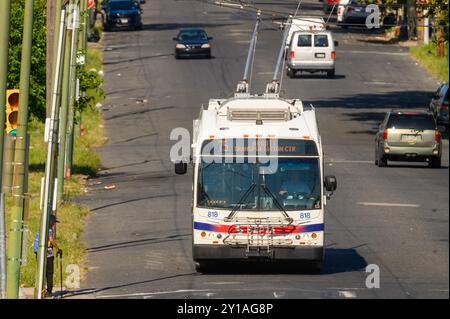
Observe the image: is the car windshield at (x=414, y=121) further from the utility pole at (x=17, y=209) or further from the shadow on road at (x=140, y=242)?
the utility pole at (x=17, y=209)

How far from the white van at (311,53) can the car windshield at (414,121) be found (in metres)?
20.2

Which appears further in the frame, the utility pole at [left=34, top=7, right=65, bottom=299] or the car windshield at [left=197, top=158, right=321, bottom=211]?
the car windshield at [left=197, top=158, right=321, bottom=211]

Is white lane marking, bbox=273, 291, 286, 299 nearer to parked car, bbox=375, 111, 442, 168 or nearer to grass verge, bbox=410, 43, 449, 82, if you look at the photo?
parked car, bbox=375, 111, 442, 168

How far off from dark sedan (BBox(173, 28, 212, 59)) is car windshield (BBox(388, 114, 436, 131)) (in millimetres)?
33043

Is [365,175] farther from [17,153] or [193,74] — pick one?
[193,74]

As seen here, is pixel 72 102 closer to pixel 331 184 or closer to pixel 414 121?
pixel 414 121

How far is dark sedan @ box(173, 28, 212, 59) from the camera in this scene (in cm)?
7469

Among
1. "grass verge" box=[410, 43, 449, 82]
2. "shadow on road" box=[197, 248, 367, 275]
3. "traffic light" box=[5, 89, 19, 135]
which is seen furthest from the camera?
"grass verge" box=[410, 43, 449, 82]

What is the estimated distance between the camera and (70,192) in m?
38.8

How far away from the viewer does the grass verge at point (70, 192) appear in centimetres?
2588

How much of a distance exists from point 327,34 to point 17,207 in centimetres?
4684

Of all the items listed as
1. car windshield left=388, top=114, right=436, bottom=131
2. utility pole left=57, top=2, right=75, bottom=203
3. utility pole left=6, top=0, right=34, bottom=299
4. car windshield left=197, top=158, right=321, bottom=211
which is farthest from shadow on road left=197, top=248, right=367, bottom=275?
car windshield left=388, top=114, right=436, bottom=131

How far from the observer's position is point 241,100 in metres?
24.9

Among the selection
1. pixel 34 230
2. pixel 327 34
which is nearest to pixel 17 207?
pixel 34 230
